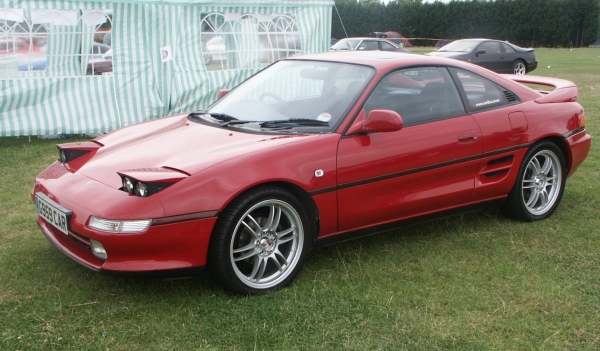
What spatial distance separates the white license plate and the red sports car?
0.04ft

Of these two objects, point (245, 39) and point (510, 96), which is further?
point (245, 39)

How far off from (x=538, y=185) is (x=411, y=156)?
1.52 m

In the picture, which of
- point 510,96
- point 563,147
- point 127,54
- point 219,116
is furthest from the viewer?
point 127,54

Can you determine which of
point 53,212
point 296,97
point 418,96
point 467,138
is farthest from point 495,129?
point 53,212

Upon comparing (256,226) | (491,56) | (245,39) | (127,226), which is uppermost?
(245,39)

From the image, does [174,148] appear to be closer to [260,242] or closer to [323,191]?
[260,242]

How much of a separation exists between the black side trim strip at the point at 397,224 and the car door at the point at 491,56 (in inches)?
594

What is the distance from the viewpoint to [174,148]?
390 centimetres

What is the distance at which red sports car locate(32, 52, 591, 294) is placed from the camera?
3.39 meters

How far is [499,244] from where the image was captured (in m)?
4.60

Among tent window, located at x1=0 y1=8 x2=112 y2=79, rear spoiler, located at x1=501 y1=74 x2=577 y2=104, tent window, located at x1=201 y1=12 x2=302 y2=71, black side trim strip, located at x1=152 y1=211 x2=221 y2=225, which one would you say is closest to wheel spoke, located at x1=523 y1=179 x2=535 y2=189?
rear spoiler, located at x1=501 y1=74 x2=577 y2=104

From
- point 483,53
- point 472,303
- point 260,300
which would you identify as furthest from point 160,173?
point 483,53

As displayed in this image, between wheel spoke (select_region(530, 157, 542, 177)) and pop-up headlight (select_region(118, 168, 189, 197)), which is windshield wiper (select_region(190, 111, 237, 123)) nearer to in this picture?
pop-up headlight (select_region(118, 168, 189, 197))

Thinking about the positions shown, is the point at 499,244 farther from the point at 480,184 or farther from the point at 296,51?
the point at 296,51
